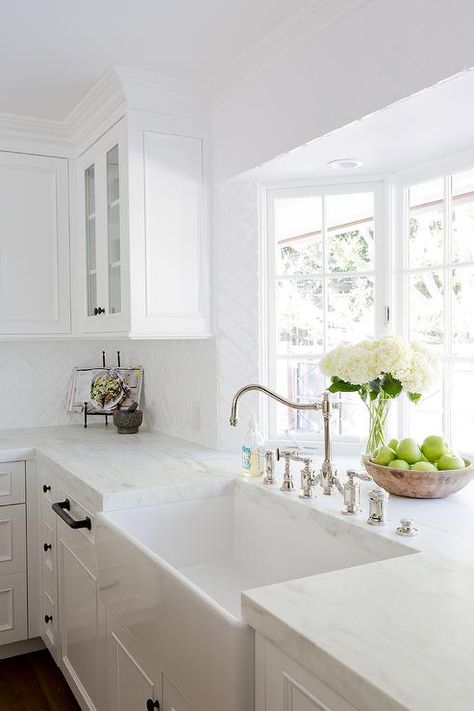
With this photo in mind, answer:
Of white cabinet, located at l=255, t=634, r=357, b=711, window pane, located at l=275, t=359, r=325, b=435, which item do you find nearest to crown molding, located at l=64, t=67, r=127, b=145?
window pane, located at l=275, t=359, r=325, b=435

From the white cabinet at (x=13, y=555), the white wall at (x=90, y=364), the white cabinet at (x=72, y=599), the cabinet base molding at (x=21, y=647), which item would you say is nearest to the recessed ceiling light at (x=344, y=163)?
the white wall at (x=90, y=364)

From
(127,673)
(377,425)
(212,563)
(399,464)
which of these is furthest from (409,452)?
(127,673)

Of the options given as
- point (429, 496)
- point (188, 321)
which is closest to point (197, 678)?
point (429, 496)

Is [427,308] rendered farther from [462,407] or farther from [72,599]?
[72,599]

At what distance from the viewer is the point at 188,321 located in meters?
2.64

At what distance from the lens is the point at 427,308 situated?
2.31 metres

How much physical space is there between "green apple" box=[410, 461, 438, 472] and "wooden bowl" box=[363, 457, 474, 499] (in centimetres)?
1

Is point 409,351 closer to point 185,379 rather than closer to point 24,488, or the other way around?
point 185,379

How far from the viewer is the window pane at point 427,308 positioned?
7.41 ft

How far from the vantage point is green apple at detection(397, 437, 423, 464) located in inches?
70.3

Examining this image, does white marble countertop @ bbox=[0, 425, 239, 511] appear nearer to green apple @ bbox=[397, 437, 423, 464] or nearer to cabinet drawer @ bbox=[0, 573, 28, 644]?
cabinet drawer @ bbox=[0, 573, 28, 644]

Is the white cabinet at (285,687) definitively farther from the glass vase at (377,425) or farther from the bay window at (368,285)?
the bay window at (368,285)

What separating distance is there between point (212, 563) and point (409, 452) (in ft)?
2.44

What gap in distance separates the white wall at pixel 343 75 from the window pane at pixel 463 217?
0.52 metres
